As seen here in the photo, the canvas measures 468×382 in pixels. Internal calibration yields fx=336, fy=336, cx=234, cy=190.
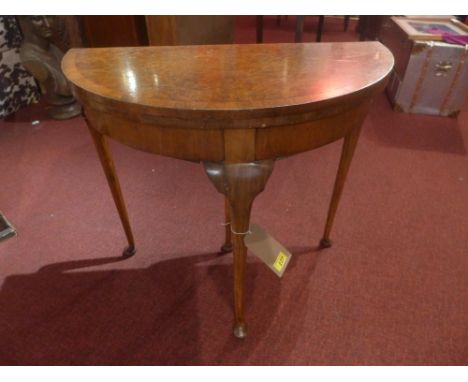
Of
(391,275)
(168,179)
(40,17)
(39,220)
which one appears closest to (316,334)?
(391,275)

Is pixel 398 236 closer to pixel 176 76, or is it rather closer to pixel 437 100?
pixel 176 76

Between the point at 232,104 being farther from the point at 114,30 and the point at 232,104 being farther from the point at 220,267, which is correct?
the point at 114,30

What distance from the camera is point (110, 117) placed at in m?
0.57

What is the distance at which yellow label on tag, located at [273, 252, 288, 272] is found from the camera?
791 millimetres

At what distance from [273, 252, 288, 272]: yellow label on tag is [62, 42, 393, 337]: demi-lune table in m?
0.12

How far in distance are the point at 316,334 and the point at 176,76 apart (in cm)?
73

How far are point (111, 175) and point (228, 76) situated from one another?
17.5 inches

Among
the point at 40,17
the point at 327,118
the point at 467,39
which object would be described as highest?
the point at 327,118

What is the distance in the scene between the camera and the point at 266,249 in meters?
0.79

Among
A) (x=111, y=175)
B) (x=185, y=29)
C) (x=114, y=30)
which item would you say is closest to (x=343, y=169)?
(x=111, y=175)

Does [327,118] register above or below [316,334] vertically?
above

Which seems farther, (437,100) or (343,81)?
(437,100)
